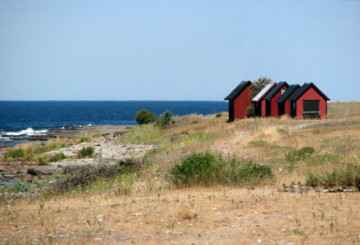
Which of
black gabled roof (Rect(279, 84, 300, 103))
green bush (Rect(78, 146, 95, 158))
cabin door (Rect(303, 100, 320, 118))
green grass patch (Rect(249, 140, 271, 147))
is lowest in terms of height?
green bush (Rect(78, 146, 95, 158))

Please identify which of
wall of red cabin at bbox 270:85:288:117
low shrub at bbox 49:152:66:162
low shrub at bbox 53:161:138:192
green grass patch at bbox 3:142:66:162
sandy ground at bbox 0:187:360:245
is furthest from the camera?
wall of red cabin at bbox 270:85:288:117

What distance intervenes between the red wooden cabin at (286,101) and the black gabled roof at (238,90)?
5.57 meters

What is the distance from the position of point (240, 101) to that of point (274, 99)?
4.29 m

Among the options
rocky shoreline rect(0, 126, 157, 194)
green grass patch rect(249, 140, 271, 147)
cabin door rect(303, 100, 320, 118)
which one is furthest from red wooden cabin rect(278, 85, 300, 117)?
green grass patch rect(249, 140, 271, 147)

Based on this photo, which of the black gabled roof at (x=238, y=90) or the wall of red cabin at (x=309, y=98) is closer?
the wall of red cabin at (x=309, y=98)

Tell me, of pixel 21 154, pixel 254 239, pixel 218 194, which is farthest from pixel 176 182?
pixel 21 154

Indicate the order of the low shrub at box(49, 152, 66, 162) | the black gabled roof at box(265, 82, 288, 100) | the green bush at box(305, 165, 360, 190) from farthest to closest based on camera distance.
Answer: the black gabled roof at box(265, 82, 288, 100)
the low shrub at box(49, 152, 66, 162)
the green bush at box(305, 165, 360, 190)

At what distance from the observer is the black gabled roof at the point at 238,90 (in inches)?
2343

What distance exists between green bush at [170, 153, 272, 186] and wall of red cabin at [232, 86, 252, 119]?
42.9 metres

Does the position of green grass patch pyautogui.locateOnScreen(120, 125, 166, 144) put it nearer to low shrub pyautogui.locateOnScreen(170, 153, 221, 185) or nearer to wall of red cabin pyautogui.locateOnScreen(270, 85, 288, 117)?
wall of red cabin pyautogui.locateOnScreen(270, 85, 288, 117)

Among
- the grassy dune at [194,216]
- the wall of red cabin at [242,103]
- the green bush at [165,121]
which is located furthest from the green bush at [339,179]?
the green bush at [165,121]

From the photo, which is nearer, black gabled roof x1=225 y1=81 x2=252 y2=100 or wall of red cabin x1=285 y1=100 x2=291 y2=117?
wall of red cabin x1=285 y1=100 x2=291 y2=117

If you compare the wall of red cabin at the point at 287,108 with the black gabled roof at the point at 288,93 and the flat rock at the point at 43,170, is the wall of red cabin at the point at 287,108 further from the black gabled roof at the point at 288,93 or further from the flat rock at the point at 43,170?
the flat rock at the point at 43,170

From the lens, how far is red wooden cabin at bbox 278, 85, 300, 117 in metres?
53.9
